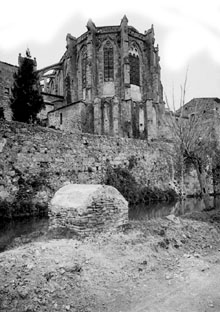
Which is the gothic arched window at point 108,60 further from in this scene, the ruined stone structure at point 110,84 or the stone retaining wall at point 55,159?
the stone retaining wall at point 55,159

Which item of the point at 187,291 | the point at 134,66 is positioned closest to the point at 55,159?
the point at 187,291

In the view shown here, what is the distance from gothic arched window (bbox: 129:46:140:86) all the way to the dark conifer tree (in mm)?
19104

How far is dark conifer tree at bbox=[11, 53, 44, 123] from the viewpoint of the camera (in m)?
24.3

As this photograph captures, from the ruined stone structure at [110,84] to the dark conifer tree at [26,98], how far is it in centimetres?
914

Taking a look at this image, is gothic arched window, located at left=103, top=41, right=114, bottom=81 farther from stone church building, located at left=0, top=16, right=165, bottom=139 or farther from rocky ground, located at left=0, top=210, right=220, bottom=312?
rocky ground, located at left=0, top=210, right=220, bottom=312

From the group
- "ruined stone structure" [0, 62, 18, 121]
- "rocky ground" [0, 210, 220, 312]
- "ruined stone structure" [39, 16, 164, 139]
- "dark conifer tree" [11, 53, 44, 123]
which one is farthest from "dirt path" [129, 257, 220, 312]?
"ruined stone structure" [39, 16, 164, 139]

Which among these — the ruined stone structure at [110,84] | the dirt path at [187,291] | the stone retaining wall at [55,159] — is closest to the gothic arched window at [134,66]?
the ruined stone structure at [110,84]

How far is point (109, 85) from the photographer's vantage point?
41.8 meters

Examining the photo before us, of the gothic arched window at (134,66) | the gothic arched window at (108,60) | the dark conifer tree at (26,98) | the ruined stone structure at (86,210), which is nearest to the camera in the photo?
the ruined stone structure at (86,210)

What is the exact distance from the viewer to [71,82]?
43375mm

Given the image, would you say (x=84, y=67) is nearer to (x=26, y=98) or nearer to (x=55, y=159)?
(x=26, y=98)

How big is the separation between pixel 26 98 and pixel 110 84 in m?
19.0

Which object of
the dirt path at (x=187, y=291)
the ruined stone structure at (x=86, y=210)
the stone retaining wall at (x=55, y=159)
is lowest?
the dirt path at (x=187, y=291)

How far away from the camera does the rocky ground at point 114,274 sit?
5070 mm
